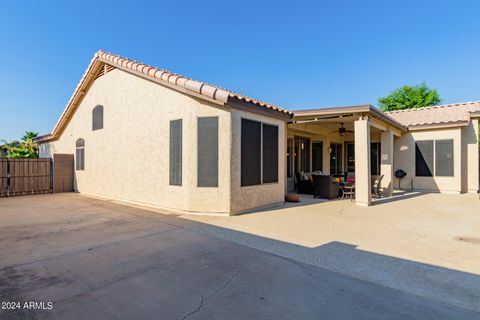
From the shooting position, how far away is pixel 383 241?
501 cm

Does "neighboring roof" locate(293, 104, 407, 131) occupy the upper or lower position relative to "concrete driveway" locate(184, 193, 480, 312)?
upper

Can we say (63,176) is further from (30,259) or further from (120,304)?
(120,304)

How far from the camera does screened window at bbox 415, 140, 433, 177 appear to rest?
13602 millimetres

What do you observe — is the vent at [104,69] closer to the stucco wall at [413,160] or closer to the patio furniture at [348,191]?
the patio furniture at [348,191]

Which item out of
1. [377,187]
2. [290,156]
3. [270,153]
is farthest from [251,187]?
[377,187]

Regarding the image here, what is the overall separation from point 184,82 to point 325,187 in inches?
291

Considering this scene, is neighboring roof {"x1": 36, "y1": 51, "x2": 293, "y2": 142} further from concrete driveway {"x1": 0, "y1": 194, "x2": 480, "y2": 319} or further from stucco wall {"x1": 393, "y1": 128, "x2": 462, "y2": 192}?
stucco wall {"x1": 393, "y1": 128, "x2": 462, "y2": 192}

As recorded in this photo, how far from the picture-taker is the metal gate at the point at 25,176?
12367 mm

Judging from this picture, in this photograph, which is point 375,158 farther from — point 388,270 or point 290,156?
point 388,270

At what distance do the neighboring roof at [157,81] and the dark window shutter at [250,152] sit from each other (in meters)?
0.74

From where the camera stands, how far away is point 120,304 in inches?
105

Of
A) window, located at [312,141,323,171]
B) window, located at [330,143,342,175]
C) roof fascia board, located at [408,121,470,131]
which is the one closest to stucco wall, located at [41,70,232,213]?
window, located at [312,141,323,171]

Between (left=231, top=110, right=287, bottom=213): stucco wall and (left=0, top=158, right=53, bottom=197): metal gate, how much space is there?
12.4m

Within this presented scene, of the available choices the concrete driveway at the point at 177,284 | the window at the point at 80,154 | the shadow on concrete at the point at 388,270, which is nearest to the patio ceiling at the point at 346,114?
the shadow on concrete at the point at 388,270
